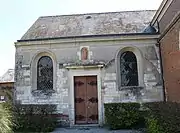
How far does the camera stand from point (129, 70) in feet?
47.7

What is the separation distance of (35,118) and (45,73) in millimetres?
2835

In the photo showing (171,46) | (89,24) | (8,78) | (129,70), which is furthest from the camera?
(8,78)

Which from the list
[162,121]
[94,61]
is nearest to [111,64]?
[94,61]

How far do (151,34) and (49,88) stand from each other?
6161mm

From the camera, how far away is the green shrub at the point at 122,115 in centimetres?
1284

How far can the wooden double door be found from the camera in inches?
560

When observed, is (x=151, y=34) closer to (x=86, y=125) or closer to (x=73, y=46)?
(x=73, y=46)

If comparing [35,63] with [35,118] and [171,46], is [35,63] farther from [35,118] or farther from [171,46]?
[171,46]

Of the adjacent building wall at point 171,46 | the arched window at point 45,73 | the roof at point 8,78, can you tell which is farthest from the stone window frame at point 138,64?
the roof at point 8,78

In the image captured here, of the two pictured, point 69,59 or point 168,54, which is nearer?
point 168,54

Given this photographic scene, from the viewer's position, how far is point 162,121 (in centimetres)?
883

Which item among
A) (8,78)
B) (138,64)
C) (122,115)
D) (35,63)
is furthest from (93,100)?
(8,78)

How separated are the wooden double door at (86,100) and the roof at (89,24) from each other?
265 centimetres

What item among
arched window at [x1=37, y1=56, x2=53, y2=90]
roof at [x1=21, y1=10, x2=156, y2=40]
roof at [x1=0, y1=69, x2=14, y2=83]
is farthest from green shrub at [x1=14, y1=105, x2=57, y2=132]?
roof at [x1=0, y1=69, x2=14, y2=83]
